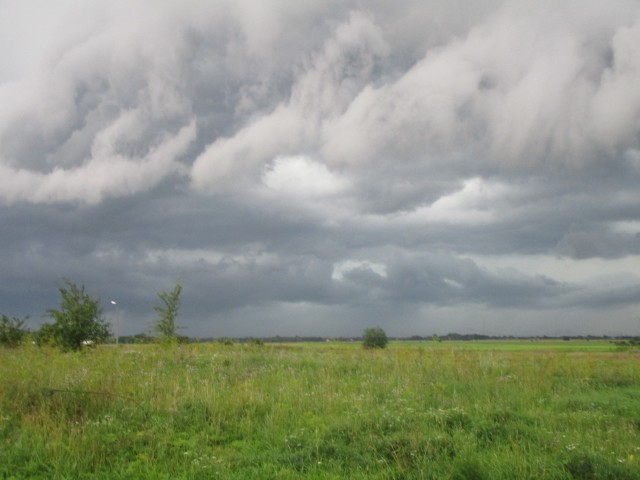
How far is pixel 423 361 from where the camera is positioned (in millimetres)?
18672

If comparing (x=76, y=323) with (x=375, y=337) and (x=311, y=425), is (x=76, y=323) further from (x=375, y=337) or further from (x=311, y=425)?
(x=375, y=337)

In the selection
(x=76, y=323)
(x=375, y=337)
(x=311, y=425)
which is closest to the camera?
(x=311, y=425)

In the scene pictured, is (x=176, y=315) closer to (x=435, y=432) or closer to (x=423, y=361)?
(x=423, y=361)

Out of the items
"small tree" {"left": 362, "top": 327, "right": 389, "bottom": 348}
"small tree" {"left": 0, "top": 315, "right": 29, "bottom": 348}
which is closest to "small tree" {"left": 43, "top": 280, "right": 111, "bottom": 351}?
"small tree" {"left": 0, "top": 315, "right": 29, "bottom": 348}

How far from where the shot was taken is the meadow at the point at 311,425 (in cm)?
806

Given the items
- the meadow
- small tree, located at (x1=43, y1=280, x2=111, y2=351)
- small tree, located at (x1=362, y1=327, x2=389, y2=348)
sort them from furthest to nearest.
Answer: small tree, located at (x1=362, y1=327, x2=389, y2=348)
small tree, located at (x1=43, y1=280, x2=111, y2=351)
the meadow

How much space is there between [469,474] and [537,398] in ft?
19.9

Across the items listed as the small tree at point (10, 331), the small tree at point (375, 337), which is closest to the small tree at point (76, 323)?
the small tree at point (10, 331)

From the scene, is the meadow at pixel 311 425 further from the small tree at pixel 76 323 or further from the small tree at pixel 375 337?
the small tree at pixel 375 337

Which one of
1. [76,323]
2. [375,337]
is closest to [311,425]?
[76,323]

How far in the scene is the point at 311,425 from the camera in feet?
33.2

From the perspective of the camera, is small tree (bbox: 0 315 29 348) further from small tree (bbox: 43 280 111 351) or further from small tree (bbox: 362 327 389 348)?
small tree (bbox: 362 327 389 348)

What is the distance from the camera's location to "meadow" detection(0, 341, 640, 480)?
26.5 feet

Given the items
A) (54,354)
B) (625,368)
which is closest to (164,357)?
(54,354)
